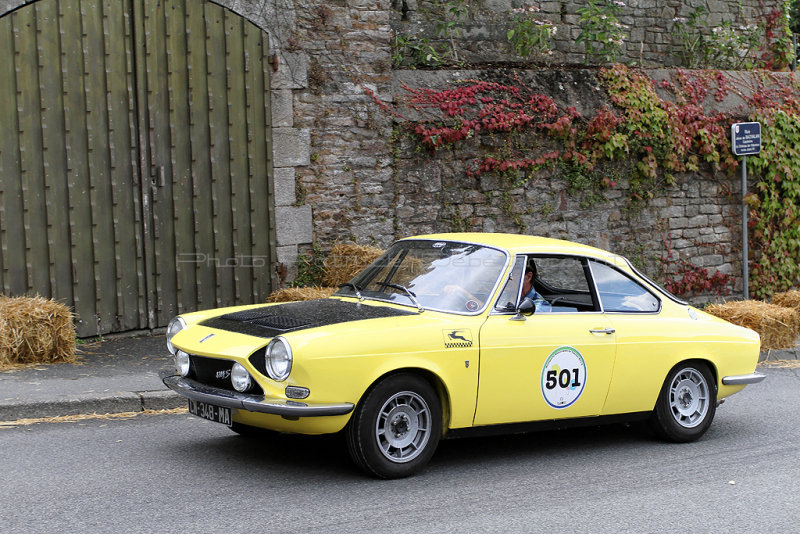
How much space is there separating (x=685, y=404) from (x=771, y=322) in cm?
501

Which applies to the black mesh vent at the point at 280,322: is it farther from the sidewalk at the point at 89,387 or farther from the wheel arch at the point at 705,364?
the wheel arch at the point at 705,364

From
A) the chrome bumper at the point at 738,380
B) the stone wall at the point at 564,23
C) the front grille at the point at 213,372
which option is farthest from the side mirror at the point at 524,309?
the stone wall at the point at 564,23

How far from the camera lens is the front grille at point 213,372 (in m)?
5.79

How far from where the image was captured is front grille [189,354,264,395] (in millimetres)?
5793

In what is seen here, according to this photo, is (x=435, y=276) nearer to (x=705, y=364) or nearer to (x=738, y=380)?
(x=705, y=364)

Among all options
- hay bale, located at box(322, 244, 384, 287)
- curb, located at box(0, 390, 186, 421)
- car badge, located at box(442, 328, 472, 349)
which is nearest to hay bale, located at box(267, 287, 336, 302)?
hay bale, located at box(322, 244, 384, 287)

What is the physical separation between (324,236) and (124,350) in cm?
299

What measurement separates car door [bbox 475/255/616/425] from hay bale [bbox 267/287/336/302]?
4541mm

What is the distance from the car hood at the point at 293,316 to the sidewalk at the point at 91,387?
71.1 inches

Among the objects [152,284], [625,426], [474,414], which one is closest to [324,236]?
[152,284]

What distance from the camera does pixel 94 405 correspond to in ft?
25.3

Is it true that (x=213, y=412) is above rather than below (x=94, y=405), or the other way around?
above

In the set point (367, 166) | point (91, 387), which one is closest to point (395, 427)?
point (91, 387)

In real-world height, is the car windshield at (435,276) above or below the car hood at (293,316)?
above
